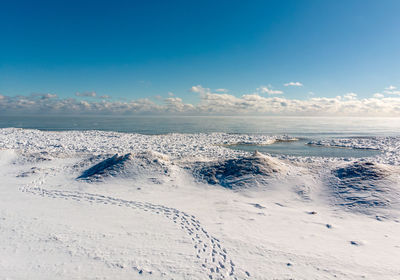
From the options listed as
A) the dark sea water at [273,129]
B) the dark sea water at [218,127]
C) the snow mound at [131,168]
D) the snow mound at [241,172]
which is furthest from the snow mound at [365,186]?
the dark sea water at [218,127]

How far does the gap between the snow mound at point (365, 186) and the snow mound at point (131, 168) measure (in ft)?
34.1

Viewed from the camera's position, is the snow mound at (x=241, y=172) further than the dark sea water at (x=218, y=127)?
No

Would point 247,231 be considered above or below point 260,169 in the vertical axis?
below

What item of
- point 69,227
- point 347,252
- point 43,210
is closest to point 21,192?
point 43,210

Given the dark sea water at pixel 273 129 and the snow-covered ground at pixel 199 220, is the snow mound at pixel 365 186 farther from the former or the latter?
the dark sea water at pixel 273 129

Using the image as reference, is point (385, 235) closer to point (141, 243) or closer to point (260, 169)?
point (260, 169)

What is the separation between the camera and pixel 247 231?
877 cm

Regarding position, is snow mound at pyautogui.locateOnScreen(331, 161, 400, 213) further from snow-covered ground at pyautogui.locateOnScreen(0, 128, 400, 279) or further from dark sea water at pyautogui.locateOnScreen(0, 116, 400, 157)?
dark sea water at pyautogui.locateOnScreen(0, 116, 400, 157)

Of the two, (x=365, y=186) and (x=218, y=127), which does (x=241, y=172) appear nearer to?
(x=365, y=186)

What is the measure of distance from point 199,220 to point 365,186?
9.48 meters

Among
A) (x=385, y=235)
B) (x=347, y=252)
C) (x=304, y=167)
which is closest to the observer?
(x=347, y=252)

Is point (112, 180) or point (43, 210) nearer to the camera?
point (43, 210)

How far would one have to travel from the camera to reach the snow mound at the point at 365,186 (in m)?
11.1

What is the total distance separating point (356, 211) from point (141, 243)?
959cm
